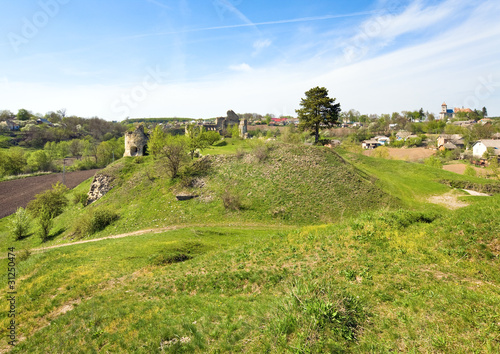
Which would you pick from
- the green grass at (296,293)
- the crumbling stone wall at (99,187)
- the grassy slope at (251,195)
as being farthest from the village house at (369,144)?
the green grass at (296,293)

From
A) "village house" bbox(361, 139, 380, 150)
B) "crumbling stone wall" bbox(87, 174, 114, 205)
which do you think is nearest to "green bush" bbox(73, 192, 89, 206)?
"crumbling stone wall" bbox(87, 174, 114, 205)

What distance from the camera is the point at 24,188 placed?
61062mm

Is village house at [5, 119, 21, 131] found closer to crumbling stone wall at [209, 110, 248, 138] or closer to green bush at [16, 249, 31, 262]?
crumbling stone wall at [209, 110, 248, 138]

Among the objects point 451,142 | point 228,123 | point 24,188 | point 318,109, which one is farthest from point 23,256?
point 451,142

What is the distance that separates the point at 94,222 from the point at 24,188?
4832 cm

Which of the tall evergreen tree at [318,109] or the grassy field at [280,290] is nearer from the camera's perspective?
the grassy field at [280,290]

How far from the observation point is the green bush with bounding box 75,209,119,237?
99.0 ft

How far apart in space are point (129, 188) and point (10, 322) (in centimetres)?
2965

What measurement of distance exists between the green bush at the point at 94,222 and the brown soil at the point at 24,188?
1150 inches

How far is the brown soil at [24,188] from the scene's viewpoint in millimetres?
50812

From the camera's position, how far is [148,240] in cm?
2308

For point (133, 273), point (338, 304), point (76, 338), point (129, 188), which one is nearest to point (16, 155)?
point (129, 188)

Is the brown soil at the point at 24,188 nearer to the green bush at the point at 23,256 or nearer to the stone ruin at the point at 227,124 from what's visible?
the green bush at the point at 23,256

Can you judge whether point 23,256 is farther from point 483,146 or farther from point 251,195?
point 483,146
